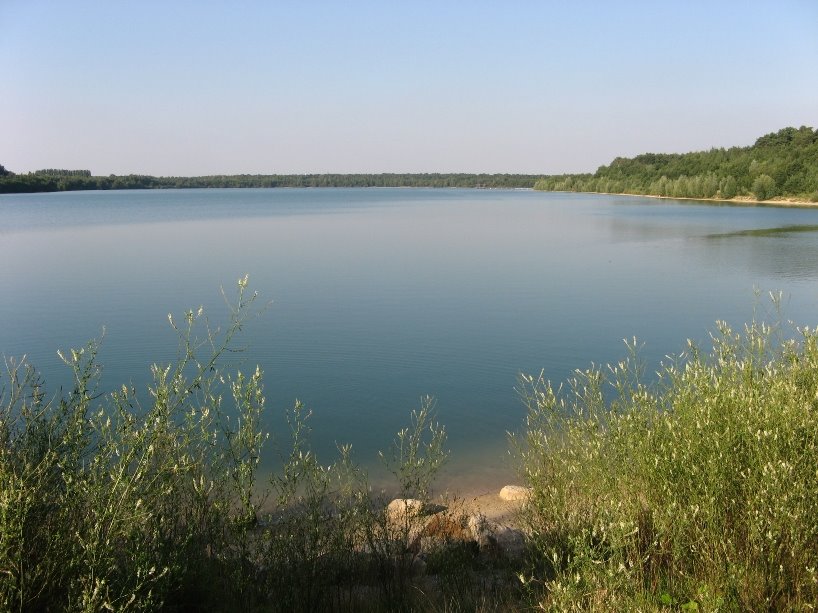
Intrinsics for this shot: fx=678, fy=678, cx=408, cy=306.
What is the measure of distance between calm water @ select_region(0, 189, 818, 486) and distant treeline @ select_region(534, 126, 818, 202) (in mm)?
47891

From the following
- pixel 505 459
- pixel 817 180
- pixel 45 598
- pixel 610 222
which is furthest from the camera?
pixel 817 180

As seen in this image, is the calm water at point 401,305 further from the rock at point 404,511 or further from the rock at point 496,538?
the rock at point 496,538

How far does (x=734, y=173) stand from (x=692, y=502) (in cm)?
9895

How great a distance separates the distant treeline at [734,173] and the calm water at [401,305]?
47891 mm

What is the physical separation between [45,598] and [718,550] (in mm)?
3572

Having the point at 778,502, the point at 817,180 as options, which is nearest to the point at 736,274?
the point at 778,502

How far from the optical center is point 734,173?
91.6 metres

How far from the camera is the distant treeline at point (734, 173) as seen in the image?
266 ft

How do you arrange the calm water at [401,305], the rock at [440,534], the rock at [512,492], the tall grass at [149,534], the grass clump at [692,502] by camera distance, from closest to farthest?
the tall grass at [149,534] < the grass clump at [692,502] < the rock at [440,534] < the rock at [512,492] < the calm water at [401,305]

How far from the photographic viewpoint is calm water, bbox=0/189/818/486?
11570mm

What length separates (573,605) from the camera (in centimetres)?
334

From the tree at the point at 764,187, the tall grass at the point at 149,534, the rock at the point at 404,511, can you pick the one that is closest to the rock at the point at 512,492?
the rock at the point at 404,511

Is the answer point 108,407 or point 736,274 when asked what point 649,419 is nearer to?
point 108,407

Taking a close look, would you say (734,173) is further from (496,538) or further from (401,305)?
(496,538)
